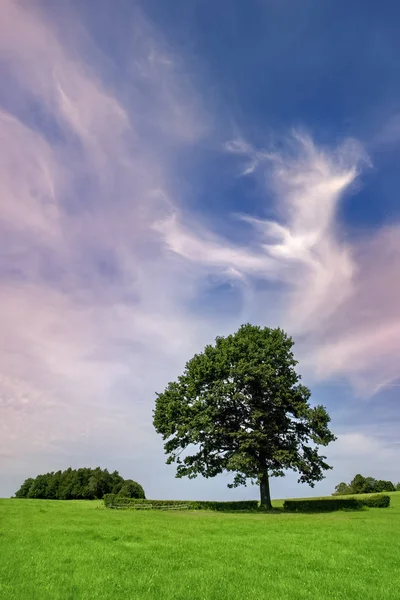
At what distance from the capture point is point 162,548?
20.5 meters

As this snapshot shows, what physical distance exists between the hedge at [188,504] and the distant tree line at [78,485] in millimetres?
37668

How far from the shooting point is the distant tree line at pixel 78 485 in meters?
97.4

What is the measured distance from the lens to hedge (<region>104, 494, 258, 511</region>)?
5669 cm

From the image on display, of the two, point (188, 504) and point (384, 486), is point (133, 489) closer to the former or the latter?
point (188, 504)

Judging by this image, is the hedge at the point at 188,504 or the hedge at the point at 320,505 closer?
the hedge at the point at 320,505

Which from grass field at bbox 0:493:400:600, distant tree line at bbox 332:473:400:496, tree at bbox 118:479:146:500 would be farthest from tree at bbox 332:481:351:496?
grass field at bbox 0:493:400:600

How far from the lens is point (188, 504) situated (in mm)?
57281

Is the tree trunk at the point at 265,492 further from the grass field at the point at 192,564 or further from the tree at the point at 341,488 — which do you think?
the tree at the point at 341,488

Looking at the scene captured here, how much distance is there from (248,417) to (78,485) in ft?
205

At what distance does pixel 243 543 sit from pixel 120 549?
6.78 m

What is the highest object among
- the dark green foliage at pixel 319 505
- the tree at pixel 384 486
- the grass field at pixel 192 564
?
the tree at pixel 384 486

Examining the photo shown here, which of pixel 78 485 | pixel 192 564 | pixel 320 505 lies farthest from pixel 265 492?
pixel 78 485

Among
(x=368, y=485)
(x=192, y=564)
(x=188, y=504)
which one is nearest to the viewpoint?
(x=192, y=564)

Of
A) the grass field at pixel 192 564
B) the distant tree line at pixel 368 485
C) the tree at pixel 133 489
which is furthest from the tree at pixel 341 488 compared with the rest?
the grass field at pixel 192 564
